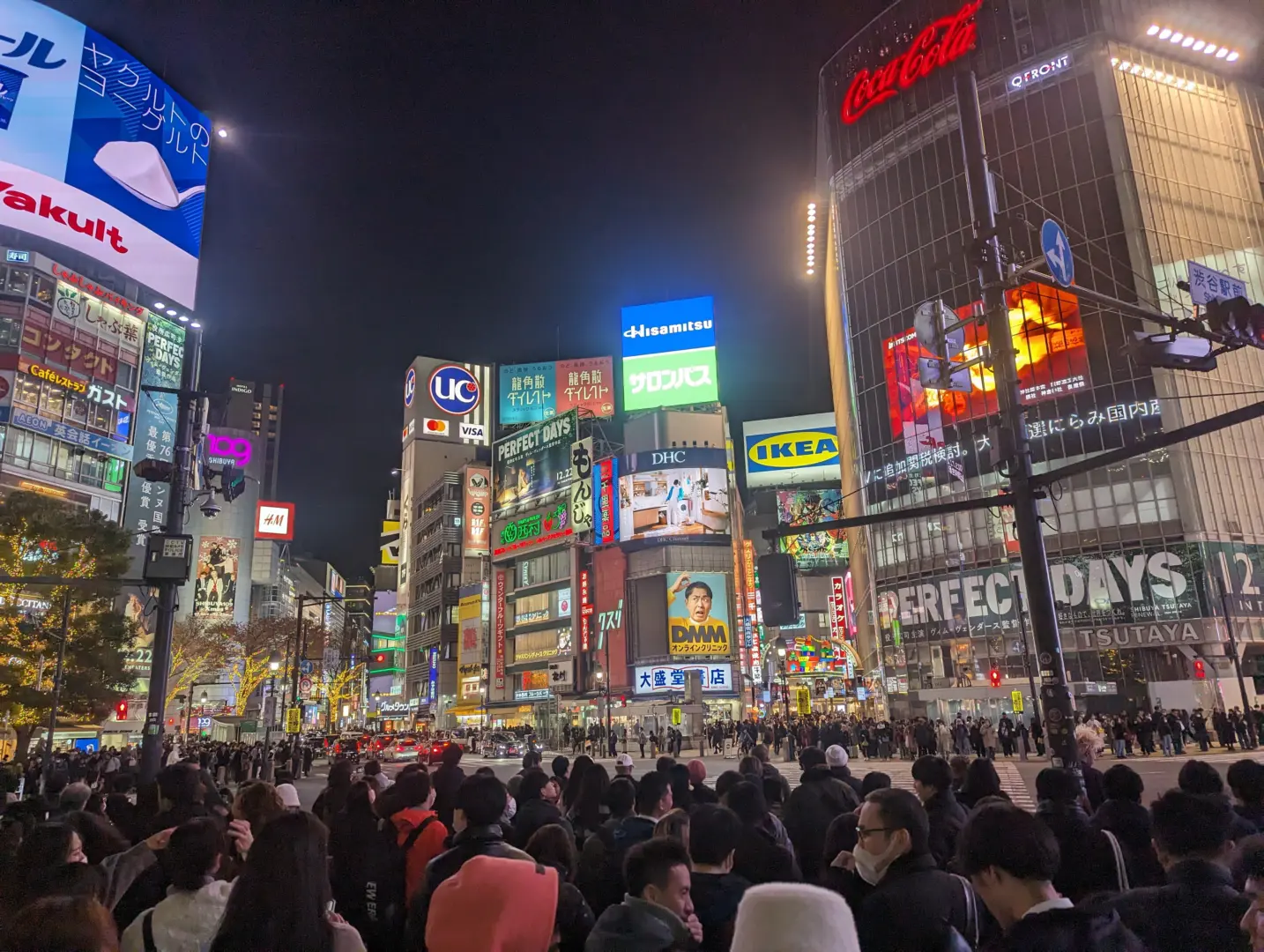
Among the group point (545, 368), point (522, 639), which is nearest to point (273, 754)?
point (522, 639)

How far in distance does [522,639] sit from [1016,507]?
3117 inches

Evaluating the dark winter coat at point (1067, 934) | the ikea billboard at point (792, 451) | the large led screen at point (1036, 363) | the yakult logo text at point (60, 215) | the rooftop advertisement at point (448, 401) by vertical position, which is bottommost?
the dark winter coat at point (1067, 934)

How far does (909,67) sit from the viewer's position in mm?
68375

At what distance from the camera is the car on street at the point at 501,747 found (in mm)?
47719

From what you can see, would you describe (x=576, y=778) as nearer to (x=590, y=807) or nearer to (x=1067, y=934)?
(x=590, y=807)

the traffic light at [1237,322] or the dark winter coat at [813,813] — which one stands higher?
the traffic light at [1237,322]

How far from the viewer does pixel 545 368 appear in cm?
10100

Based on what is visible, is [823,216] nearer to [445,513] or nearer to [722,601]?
[722,601]

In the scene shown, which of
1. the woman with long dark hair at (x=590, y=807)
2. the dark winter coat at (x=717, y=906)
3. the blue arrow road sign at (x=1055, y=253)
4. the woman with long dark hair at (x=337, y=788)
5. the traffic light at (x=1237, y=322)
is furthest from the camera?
the blue arrow road sign at (x=1055, y=253)

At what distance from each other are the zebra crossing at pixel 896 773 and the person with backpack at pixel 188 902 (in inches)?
540

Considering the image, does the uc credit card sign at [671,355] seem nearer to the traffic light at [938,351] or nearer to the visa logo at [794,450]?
the visa logo at [794,450]

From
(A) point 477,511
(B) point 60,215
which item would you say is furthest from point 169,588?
(A) point 477,511

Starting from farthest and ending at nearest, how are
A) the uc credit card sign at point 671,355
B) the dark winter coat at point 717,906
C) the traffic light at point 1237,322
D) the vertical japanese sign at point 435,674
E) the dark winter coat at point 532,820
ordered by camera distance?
the vertical japanese sign at point 435,674 → the uc credit card sign at point 671,355 → the traffic light at point 1237,322 → the dark winter coat at point 532,820 → the dark winter coat at point 717,906

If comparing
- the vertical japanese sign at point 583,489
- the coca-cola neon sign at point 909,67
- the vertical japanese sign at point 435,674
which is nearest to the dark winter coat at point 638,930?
the coca-cola neon sign at point 909,67
